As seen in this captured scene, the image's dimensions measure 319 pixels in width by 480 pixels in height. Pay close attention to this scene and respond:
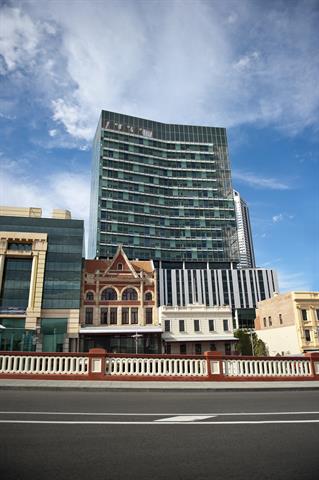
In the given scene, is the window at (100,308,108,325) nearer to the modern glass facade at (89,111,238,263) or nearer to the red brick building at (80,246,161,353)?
the red brick building at (80,246,161,353)

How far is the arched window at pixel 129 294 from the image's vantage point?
46444mm

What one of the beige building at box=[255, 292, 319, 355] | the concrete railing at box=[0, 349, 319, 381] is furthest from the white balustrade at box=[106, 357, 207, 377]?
the beige building at box=[255, 292, 319, 355]

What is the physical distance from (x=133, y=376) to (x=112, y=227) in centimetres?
7944

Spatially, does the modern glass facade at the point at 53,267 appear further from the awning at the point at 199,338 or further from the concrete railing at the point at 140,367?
the concrete railing at the point at 140,367

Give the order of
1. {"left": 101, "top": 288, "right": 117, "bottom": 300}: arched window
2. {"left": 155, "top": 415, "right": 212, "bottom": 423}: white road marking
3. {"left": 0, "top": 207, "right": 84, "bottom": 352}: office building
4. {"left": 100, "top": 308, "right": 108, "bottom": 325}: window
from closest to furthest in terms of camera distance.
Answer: {"left": 155, "top": 415, "right": 212, "bottom": 423}: white road marking < {"left": 0, "top": 207, "right": 84, "bottom": 352}: office building < {"left": 100, "top": 308, "right": 108, "bottom": 325}: window < {"left": 101, "top": 288, "right": 117, "bottom": 300}: arched window

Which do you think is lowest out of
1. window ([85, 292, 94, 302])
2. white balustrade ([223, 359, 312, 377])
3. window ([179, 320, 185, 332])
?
white balustrade ([223, 359, 312, 377])

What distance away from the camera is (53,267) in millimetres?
45156

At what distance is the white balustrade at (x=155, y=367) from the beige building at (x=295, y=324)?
3838 centimetres

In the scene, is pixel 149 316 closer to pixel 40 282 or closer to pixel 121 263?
pixel 121 263

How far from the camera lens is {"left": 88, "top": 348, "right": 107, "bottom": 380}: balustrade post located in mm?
14945

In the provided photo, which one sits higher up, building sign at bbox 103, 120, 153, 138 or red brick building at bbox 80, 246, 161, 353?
building sign at bbox 103, 120, 153, 138

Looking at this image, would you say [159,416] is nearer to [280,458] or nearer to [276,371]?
[280,458]

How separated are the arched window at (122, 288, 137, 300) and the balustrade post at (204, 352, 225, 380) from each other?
31.3 meters

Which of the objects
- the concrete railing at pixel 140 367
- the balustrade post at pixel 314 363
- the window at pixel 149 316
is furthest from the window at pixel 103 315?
the balustrade post at pixel 314 363
